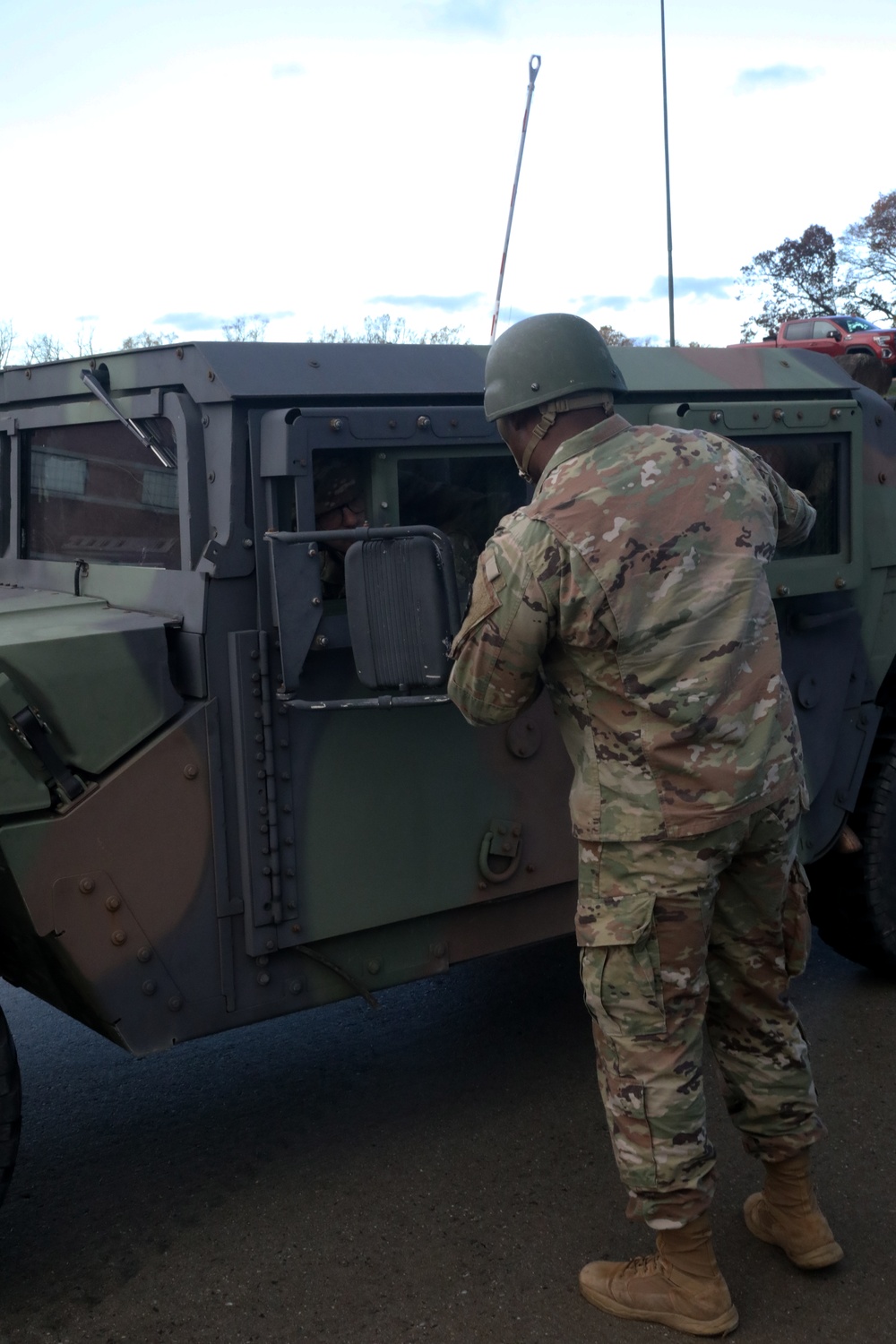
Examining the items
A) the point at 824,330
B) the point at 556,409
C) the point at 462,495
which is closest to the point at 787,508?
the point at 556,409

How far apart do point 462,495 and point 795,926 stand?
1142 mm

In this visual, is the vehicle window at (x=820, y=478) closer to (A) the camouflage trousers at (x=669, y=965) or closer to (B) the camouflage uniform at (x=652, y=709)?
(B) the camouflage uniform at (x=652, y=709)

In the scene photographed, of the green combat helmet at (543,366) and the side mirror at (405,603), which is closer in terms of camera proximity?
the green combat helmet at (543,366)

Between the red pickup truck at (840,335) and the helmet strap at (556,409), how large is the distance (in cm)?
1141

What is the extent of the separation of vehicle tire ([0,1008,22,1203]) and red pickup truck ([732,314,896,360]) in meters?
12.0

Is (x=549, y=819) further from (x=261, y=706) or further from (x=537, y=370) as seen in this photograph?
(x=537, y=370)

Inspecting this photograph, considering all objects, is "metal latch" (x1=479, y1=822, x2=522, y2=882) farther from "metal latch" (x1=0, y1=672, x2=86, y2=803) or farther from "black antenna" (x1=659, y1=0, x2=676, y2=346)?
"black antenna" (x1=659, y1=0, x2=676, y2=346)

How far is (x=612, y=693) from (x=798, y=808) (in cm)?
43

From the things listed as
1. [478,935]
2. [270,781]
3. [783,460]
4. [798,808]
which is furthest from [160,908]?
[783,460]

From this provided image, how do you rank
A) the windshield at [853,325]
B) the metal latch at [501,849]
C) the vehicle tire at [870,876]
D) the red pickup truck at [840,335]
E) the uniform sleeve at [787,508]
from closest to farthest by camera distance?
the uniform sleeve at [787,508] < the metal latch at [501,849] < the vehicle tire at [870,876] < the red pickup truck at [840,335] < the windshield at [853,325]

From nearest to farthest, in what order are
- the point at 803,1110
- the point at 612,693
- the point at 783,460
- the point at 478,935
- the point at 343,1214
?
the point at 612,693
the point at 803,1110
the point at 343,1214
the point at 478,935
the point at 783,460

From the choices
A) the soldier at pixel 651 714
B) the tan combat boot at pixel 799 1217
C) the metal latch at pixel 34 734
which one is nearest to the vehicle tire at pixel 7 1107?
the metal latch at pixel 34 734

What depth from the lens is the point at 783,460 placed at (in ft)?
11.6

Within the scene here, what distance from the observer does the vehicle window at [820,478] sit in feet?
11.7
